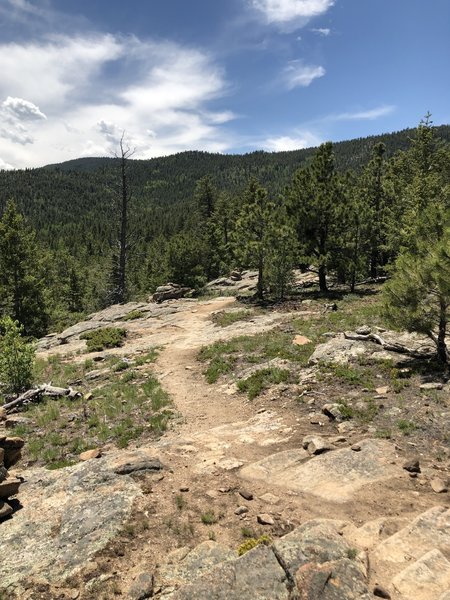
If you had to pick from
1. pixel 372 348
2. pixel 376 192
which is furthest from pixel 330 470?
pixel 376 192

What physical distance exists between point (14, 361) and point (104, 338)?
24.0 feet

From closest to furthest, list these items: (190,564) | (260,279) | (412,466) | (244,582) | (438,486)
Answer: (244,582), (190,564), (438,486), (412,466), (260,279)

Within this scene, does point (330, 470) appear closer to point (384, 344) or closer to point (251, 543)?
point (251, 543)

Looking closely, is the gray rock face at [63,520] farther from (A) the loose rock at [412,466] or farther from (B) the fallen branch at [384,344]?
(B) the fallen branch at [384,344]

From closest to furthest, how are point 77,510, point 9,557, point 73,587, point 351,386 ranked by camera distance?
point 73,587, point 9,557, point 77,510, point 351,386

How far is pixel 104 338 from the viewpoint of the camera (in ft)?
74.2

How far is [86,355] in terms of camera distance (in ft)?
69.1

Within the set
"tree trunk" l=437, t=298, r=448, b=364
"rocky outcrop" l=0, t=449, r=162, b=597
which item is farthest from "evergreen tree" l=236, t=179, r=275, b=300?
"rocky outcrop" l=0, t=449, r=162, b=597

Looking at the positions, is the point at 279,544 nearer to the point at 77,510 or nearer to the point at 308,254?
the point at 77,510

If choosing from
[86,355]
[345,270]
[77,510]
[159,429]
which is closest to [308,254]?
[345,270]

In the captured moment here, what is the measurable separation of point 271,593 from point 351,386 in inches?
326

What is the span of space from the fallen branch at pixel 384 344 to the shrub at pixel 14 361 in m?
12.9

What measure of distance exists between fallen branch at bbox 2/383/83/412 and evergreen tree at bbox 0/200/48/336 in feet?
73.6

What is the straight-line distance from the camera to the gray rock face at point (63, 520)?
19.3ft
